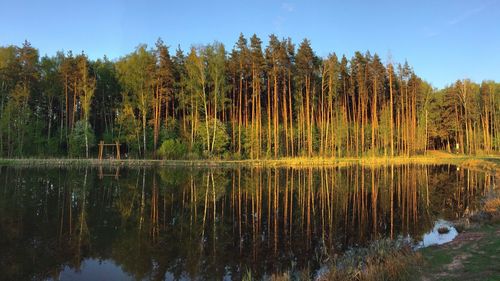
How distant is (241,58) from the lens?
48594mm

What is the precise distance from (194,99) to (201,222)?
3713 centimetres

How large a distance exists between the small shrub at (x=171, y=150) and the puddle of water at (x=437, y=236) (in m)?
34.5

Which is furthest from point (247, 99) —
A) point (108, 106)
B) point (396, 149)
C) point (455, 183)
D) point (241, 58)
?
point (455, 183)

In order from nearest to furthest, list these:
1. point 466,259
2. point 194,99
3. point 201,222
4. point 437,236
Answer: point 466,259 → point 437,236 → point 201,222 → point 194,99

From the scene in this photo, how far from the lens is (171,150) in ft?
145

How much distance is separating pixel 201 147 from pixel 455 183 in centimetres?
3010

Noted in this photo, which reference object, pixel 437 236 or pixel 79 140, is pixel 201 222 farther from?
pixel 79 140

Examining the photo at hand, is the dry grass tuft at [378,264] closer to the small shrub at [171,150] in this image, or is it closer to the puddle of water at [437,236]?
the puddle of water at [437,236]

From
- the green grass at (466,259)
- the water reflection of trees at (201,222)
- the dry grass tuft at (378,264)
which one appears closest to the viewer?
Answer: the green grass at (466,259)

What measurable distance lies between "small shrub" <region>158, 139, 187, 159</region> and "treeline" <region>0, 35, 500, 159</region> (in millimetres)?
122

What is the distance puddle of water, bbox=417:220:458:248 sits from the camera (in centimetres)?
1110

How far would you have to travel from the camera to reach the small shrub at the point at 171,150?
43.9 meters

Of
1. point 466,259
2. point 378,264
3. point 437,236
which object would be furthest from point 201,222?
point 466,259

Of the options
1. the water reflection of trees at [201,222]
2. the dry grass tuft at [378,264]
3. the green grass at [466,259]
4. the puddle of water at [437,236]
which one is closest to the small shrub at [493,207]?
the water reflection of trees at [201,222]
